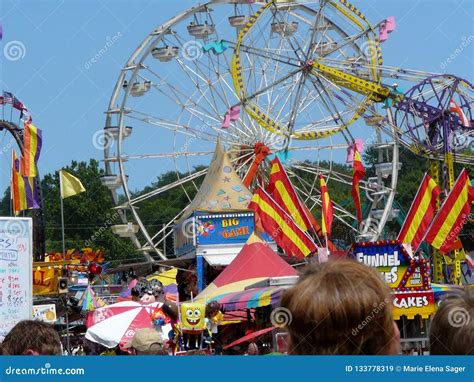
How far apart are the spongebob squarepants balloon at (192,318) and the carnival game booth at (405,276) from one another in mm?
2191

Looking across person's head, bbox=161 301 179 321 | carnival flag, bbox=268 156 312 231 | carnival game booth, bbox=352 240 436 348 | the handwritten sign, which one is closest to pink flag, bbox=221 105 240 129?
carnival flag, bbox=268 156 312 231

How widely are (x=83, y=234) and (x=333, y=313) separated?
85.2 metres

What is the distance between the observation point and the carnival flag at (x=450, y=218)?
2047 centimetres

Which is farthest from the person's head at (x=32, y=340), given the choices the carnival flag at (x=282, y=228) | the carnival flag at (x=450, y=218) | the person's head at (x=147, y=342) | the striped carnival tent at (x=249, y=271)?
the carnival flag at (x=282, y=228)

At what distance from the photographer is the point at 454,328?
297 cm

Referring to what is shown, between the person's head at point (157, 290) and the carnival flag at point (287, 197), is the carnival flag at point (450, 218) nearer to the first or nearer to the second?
the carnival flag at point (287, 197)

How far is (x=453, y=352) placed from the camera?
9.47ft

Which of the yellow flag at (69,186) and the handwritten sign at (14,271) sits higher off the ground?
the yellow flag at (69,186)

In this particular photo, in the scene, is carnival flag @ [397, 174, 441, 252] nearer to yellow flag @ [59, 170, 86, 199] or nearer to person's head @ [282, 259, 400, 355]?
yellow flag @ [59, 170, 86, 199]

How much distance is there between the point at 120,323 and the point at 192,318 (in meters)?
1.17

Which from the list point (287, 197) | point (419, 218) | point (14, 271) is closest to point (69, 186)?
point (287, 197)

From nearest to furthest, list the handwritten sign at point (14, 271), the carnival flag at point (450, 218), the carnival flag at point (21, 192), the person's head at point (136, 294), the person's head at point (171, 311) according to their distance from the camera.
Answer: the handwritten sign at point (14, 271), the person's head at point (171, 311), the person's head at point (136, 294), the carnival flag at point (450, 218), the carnival flag at point (21, 192)

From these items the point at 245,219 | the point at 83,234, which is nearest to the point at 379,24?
the point at 245,219

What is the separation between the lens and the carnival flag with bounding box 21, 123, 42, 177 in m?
23.4
